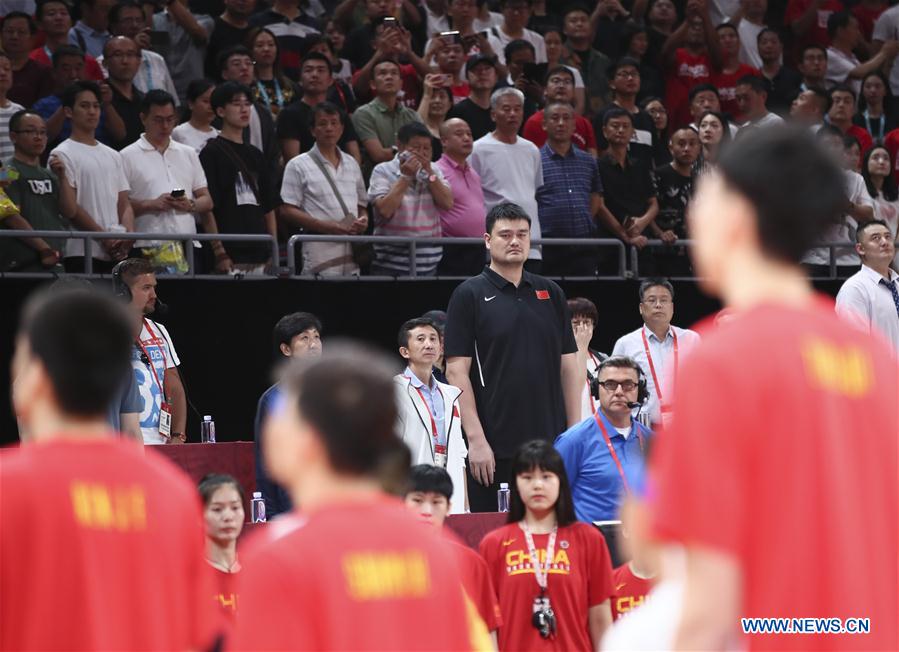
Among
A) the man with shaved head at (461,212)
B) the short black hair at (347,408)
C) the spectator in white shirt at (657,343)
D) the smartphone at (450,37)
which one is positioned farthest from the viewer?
the smartphone at (450,37)

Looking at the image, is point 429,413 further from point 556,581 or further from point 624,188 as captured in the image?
point 624,188

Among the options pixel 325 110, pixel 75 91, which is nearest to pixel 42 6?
pixel 75 91

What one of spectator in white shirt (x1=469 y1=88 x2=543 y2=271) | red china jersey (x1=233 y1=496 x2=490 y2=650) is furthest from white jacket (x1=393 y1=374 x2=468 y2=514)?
red china jersey (x1=233 y1=496 x2=490 y2=650)

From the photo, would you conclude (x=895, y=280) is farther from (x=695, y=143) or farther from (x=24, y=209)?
(x=24, y=209)

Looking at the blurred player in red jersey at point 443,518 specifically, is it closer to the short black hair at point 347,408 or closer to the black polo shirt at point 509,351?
the black polo shirt at point 509,351

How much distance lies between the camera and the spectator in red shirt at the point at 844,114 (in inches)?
557

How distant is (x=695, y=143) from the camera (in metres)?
12.4

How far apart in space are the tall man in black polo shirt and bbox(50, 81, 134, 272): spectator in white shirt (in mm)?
3042

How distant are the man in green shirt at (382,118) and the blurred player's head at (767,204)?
932 centimetres

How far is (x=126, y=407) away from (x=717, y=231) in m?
5.18

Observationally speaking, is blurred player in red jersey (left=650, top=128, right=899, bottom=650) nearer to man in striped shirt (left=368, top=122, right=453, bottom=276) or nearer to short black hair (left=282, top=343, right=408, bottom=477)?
short black hair (left=282, top=343, right=408, bottom=477)

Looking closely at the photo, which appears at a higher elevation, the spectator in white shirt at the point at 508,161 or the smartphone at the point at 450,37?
the smartphone at the point at 450,37

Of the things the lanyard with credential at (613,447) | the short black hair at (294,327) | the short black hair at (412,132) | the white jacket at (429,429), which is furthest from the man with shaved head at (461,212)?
the lanyard with credential at (613,447)

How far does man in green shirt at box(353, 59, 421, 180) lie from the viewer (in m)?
11.9
